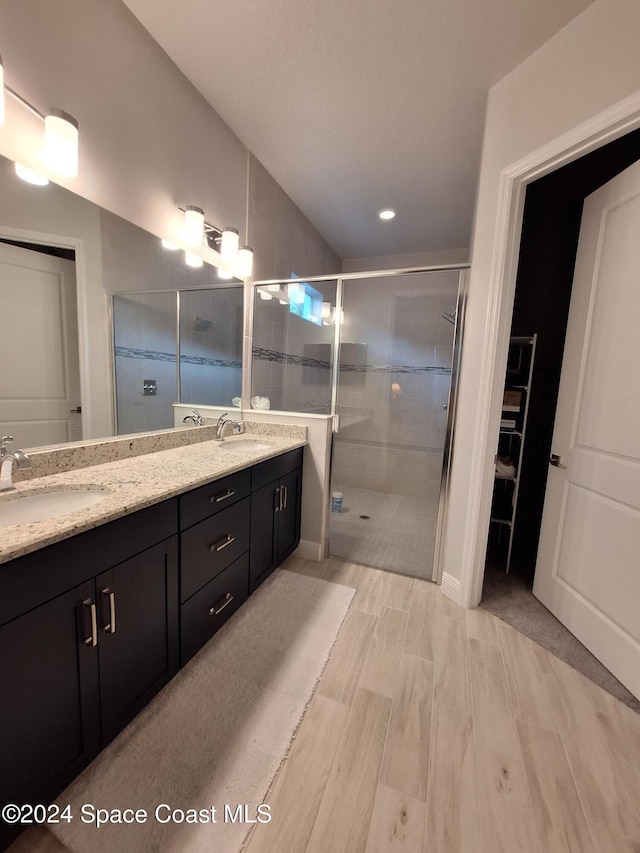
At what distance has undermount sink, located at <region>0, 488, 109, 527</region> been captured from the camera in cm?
104

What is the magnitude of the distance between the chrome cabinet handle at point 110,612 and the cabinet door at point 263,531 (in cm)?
78

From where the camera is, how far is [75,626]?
887 mm

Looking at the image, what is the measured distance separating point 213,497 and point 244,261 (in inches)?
63.7

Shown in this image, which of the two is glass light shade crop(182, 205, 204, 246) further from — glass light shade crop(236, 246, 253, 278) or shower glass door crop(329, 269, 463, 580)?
shower glass door crop(329, 269, 463, 580)

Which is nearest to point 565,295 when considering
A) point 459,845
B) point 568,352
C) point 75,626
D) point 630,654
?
point 568,352

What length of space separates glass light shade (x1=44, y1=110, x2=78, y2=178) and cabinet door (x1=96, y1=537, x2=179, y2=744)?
4.57 feet

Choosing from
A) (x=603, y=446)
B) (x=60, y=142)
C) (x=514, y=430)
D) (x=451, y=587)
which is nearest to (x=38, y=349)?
(x=60, y=142)

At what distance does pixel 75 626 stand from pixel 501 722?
1.47 meters

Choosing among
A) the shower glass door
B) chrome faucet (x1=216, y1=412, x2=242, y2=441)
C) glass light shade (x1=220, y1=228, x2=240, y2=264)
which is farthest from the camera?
the shower glass door

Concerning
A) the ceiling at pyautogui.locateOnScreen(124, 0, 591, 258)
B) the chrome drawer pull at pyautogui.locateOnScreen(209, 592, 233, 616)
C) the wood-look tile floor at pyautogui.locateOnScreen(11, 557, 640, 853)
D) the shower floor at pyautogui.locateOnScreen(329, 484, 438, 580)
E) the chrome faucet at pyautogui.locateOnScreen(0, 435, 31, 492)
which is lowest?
the wood-look tile floor at pyautogui.locateOnScreen(11, 557, 640, 853)

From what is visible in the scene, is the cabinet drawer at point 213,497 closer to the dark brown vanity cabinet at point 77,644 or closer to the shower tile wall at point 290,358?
the dark brown vanity cabinet at point 77,644

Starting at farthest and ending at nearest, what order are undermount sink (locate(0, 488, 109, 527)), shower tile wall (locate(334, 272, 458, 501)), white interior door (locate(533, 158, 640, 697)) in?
shower tile wall (locate(334, 272, 458, 501))
white interior door (locate(533, 158, 640, 697))
undermount sink (locate(0, 488, 109, 527))

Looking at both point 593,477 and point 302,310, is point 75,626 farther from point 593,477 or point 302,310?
point 302,310

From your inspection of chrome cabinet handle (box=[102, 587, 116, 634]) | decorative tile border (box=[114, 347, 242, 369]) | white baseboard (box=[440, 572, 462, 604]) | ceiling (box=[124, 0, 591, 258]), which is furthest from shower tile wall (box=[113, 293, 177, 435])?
white baseboard (box=[440, 572, 462, 604])
